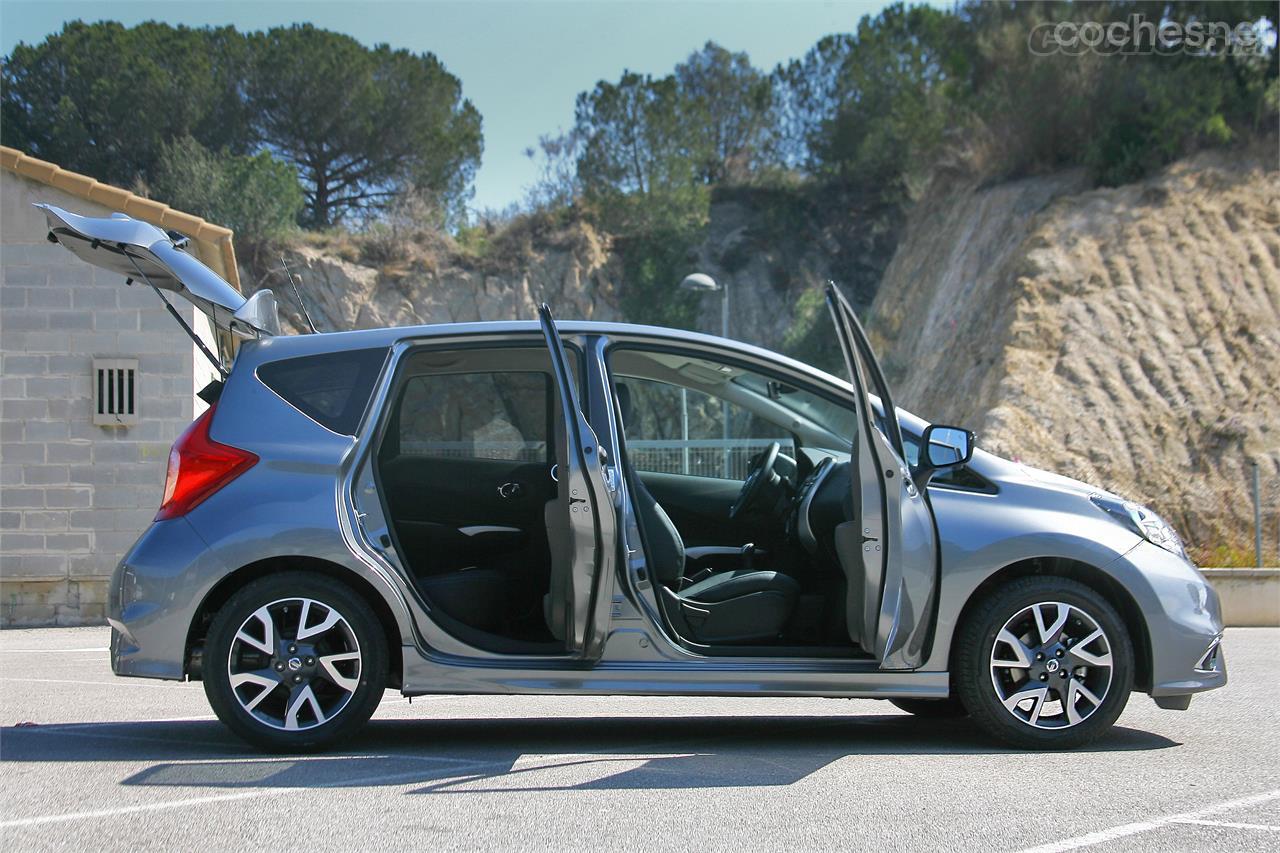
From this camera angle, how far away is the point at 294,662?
521 cm

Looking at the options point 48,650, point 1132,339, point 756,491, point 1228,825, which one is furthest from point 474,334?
point 1132,339

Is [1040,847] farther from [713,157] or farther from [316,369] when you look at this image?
[713,157]

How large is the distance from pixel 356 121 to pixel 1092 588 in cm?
3518

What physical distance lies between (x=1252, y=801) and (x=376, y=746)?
10.9 ft

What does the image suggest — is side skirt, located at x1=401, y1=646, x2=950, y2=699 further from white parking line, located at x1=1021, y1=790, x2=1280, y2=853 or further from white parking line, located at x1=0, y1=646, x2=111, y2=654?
white parking line, located at x1=0, y1=646, x2=111, y2=654

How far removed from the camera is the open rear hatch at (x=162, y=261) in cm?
554

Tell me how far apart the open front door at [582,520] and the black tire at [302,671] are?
30.9 inches

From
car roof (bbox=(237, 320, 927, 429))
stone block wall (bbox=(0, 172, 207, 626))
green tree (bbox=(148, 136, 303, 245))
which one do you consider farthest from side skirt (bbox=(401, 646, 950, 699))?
green tree (bbox=(148, 136, 303, 245))

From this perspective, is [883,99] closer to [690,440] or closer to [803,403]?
[690,440]

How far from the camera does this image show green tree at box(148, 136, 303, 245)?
1331 inches

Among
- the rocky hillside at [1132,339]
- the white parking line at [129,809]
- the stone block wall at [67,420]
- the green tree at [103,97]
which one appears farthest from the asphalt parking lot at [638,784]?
the green tree at [103,97]

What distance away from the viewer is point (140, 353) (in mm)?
13664

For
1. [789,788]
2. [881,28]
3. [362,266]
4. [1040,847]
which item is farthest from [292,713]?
[881,28]

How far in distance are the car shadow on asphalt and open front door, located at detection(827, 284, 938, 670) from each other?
519 mm
